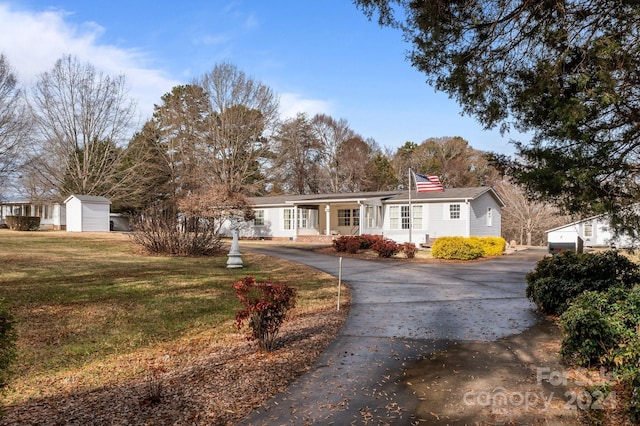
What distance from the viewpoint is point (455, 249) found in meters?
19.0

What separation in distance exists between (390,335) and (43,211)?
4369 centimetres

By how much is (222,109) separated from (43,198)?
16.1 meters

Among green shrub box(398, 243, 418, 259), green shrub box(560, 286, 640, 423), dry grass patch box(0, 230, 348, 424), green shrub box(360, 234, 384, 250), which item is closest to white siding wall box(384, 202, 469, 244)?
green shrub box(360, 234, 384, 250)

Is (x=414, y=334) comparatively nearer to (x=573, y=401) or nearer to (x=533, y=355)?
(x=533, y=355)

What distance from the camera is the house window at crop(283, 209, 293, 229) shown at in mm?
31312

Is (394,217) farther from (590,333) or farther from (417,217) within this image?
(590,333)

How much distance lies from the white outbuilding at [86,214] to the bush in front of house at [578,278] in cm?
2741

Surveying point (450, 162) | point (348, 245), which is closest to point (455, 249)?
point (348, 245)

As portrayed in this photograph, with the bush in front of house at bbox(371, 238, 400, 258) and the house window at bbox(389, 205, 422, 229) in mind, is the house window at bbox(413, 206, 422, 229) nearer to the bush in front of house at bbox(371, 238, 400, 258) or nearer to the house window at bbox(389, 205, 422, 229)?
the house window at bbox(389, 205, 422, 229)

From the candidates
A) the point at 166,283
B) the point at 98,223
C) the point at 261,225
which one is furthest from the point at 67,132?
the point at 166,283

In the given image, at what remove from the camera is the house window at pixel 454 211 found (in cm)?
2608

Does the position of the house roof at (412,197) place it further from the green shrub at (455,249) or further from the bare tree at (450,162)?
the bare tree at (450,162)

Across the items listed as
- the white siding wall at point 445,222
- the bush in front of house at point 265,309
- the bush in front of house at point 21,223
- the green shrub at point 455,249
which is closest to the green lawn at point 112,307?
the bush in front of house at point 265,309

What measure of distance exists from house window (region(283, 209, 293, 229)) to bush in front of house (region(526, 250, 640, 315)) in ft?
78.5
